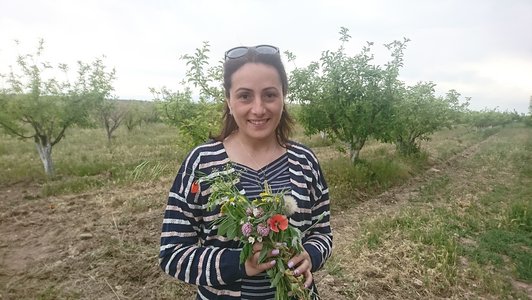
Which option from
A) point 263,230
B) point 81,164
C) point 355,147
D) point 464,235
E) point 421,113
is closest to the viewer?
point 263,230

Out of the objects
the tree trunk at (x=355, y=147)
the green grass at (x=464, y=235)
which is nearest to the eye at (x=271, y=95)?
the green grass at (x=464, y=235)

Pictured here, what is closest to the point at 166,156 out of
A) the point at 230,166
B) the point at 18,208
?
the point at 18,208

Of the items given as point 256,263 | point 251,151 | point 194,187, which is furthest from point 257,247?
point 251,151

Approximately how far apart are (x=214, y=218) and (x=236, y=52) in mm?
727

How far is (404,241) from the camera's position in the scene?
5.81 metres

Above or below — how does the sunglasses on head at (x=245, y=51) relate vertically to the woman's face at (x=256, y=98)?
above

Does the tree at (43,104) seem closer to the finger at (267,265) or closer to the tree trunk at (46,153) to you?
the tree trunk at (46,153)

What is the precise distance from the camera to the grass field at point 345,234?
15.3 feet

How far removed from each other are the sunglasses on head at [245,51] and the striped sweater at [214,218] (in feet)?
1.29

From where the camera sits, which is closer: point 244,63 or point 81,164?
point 244,63

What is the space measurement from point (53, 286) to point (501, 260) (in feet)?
20.4

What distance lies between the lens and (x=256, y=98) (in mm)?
1593

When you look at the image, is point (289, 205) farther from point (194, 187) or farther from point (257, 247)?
point (194, 187)

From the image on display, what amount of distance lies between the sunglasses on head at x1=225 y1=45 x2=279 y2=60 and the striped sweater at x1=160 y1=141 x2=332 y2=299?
0.39 metres
